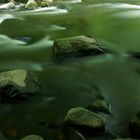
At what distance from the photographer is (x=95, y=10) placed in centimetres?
1521

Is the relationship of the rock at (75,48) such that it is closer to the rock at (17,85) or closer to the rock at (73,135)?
the rock at (17,85)

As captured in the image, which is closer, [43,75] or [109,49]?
[43,75]

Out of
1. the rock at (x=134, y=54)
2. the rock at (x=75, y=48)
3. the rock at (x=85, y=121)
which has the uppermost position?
the rock at (x=85, y=121)

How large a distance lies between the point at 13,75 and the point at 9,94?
413mm

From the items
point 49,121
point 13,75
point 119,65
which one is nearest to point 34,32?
point 119,65

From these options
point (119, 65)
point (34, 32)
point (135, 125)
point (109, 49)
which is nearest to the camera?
point (135, 125)

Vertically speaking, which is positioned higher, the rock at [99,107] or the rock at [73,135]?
the rock at [99,107]

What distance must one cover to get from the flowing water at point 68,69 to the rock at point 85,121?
21 centimetres

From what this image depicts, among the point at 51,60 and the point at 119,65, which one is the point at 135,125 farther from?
the point at 51,60

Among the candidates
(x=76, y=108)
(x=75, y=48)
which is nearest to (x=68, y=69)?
(x=75, y=48)

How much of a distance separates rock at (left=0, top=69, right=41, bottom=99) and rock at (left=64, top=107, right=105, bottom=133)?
125 centimetres

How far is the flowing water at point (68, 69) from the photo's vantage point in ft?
17.3

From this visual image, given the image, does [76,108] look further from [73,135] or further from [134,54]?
[134,54]

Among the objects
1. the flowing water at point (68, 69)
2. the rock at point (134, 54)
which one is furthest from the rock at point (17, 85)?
the rock at point (134, 54)
